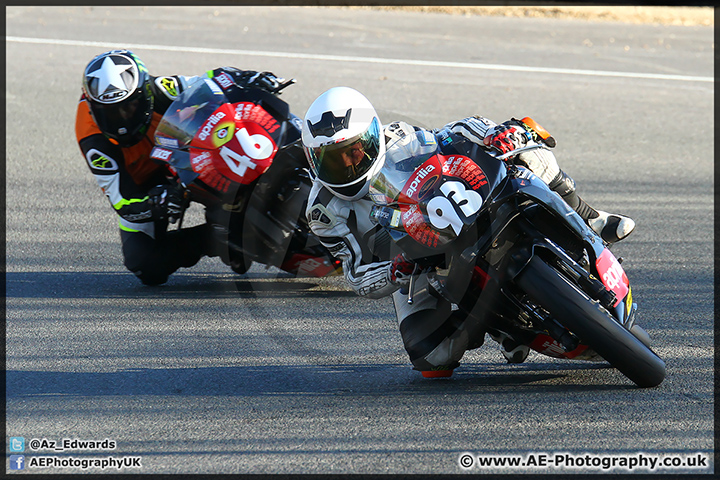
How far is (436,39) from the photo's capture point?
39.0 ft

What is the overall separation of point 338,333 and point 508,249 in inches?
60.7

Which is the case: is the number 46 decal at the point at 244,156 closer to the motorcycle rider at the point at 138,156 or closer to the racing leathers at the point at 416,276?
the motorcycle rider at the point at 138,156

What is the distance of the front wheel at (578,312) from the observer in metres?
3.29

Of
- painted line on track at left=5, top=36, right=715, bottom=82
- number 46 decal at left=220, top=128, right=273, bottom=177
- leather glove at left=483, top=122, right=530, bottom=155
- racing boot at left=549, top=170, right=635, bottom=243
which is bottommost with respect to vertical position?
painted line on track at left=5, top=36, right=715, bottom=82

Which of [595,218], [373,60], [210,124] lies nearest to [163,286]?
[210,124]

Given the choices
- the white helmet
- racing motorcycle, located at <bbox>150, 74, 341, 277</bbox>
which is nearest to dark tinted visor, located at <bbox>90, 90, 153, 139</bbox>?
racing motorcycle, located at <bbox>150, 74, 341, 277</bbox>

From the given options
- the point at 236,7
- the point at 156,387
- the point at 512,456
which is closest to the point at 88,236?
the point at 156,387

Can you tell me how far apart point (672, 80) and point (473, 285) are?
7.68 metres

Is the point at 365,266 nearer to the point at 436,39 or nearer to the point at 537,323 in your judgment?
the point at 537,323

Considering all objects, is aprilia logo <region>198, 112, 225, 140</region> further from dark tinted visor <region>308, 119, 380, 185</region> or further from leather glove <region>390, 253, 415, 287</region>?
leather glove <region>390, 253, 415, 287</region>

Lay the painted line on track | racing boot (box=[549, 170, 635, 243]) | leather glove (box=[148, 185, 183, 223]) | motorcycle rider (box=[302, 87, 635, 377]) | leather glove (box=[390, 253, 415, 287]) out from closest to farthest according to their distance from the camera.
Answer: leather glove (box=[390, 253, 415, 287]), motorcycle rider (box=[302, 87, 635, 377]), racing boot (box=[549, 170, 635, 243]), leather glove (box=[148, 185, 183, 223]), the painted line on track

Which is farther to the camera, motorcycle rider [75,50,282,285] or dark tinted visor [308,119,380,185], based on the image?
motorcycle rider [75,50,282,285]

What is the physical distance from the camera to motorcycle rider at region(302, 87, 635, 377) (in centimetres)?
392

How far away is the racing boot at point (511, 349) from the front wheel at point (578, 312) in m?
0.58
